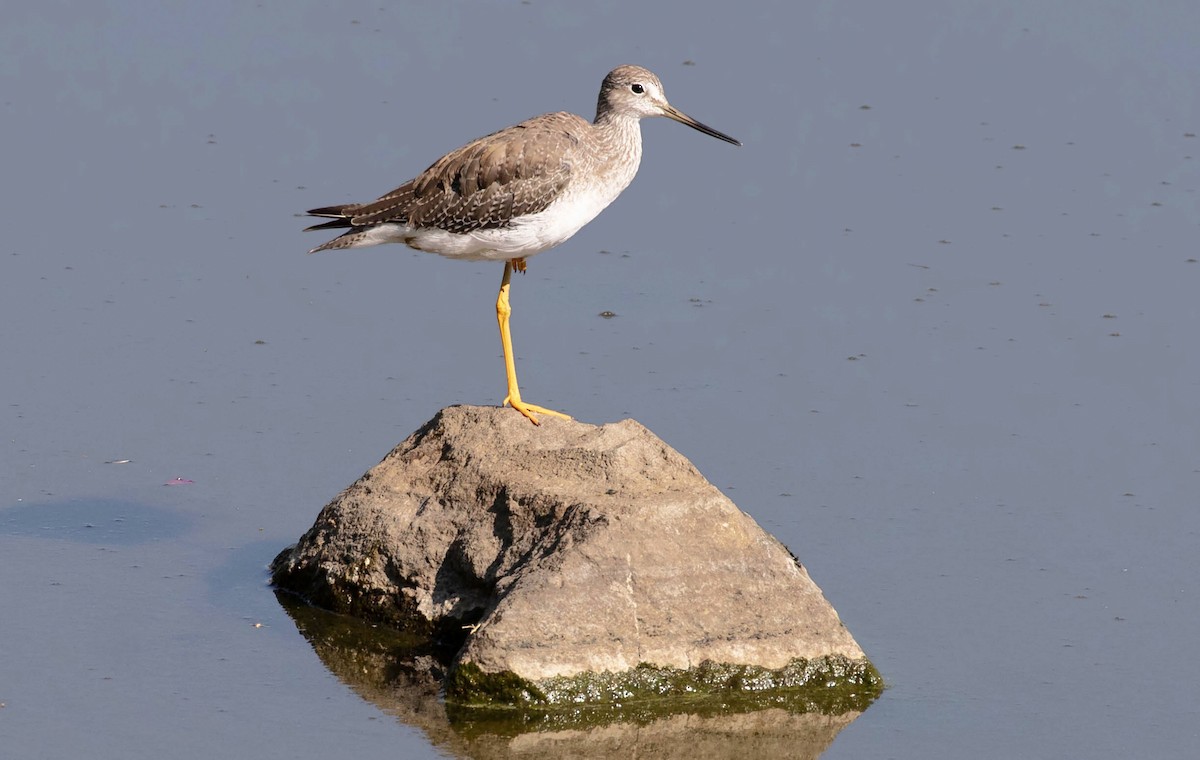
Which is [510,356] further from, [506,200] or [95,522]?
A: [95,522]

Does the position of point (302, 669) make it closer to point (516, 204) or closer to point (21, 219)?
point (516, 204)

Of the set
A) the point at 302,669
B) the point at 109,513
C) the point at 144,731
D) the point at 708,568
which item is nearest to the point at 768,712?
the point at 708,568

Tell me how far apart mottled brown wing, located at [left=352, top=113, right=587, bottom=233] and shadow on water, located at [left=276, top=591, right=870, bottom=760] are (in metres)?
2.77

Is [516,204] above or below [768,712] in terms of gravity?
above

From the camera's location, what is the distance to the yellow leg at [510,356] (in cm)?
1098

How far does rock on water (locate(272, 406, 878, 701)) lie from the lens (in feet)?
30.2

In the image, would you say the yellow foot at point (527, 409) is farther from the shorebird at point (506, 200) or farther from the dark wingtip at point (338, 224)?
the dark wingtip at point (338, 224)

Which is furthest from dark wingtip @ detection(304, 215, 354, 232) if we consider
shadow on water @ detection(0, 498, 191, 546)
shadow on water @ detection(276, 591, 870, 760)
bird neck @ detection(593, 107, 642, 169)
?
shadow on water @ detection(276, 591, 870, 760)

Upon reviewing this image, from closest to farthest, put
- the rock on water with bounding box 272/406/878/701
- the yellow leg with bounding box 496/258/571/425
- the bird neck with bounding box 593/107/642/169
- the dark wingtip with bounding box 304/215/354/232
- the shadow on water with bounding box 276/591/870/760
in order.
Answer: the shadow on water with bounding box 276/591/870/760
the rock on water with bounding box 272/406/878/701
the yellow leg with bounding box 496/258/571/425
the dark wingtip with bounding box 304/215/354/232
the bird neck with bounding box 593/107/642/169

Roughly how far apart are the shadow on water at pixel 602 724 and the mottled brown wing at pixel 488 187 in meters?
2.77

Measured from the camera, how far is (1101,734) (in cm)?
925

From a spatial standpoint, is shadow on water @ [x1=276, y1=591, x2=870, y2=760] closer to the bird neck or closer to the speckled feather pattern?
the speckled feather pattern

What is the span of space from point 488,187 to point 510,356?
3.33 ft

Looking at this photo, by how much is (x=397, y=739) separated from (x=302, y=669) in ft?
3.10
